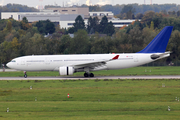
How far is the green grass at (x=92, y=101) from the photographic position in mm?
23234

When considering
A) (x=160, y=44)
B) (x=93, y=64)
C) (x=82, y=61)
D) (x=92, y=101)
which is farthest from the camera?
(x=160, y=44)

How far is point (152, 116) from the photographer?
22672mm

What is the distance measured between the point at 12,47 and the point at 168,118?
224ft

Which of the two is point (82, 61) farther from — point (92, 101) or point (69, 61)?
point (92, 101)

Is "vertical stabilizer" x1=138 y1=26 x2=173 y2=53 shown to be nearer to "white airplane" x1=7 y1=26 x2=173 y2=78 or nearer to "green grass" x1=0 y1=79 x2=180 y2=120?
"white airplane" x1=7 y1=26 x2=173 y2=78

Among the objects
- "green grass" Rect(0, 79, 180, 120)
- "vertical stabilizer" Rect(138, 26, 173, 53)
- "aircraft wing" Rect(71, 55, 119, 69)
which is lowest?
"green grass" Rect(0, 79, 180, 120)

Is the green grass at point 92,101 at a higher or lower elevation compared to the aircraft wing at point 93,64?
lower

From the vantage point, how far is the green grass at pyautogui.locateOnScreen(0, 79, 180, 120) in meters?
23.2

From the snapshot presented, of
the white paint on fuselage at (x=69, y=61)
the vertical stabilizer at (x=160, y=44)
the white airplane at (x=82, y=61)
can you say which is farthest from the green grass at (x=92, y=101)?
the vertical stabilizer at (x=160, y=44)

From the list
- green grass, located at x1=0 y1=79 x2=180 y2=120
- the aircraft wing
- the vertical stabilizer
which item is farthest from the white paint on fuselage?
green grass, located at x1=0 y1=79 x2=180 y2=120

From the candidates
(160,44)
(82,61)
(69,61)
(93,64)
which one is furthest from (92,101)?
(160,44)

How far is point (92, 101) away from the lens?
28.3 metres

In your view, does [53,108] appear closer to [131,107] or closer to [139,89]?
[131,107]

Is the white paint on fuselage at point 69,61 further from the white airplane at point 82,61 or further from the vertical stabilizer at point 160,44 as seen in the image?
the vertical stabilizer at point 160,44
